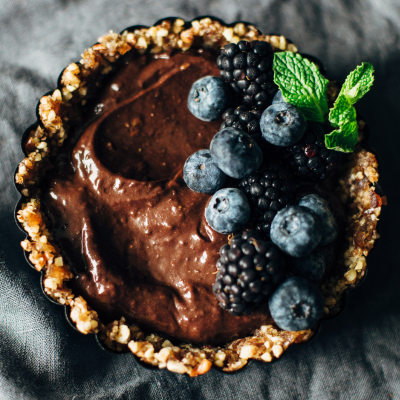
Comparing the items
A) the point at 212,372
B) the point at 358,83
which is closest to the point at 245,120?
the point at 358,83

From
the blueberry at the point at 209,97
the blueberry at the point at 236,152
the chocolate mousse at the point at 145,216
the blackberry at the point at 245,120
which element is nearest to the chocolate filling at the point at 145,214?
the chocolate mousse at the point at 145,216

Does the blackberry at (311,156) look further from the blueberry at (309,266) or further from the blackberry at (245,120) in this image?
the blueberry at (309,266)

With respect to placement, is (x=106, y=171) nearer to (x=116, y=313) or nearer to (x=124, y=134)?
(x=124, y=134)

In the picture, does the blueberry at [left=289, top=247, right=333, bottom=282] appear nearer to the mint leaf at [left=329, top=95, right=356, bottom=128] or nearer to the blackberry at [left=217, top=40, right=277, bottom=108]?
the mint leaf at [left=329, top=95, right=356, bottom=128]

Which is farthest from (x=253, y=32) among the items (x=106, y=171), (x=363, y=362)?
(x=363, y=362)

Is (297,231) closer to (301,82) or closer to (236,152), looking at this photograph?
(236,152)

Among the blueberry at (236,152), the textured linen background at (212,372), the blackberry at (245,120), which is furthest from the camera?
the textured linen background at (212,372)
